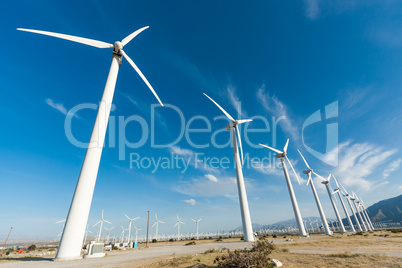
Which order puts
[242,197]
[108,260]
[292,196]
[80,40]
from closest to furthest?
1. [108,260]
2. [80,40]
3. [242,197]
4. [292,196]

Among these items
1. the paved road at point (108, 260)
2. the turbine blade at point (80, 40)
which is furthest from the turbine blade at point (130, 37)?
the paved road at point (108, 260)

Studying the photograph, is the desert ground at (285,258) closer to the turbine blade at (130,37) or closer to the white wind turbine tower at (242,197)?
the white wind turbine tower at (242,197)

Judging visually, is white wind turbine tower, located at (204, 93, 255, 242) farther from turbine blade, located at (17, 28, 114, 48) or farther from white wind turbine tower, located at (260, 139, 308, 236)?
turbine blade, located at (17, 28, 114, 48)

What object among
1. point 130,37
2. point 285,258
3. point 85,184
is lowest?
point 285,258

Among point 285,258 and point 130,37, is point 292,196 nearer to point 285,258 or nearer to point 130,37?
point 285,258

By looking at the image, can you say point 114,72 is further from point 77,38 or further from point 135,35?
point 135,35

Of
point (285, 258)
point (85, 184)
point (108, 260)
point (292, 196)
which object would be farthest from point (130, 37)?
point (292, 196)

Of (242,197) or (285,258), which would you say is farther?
(242,197)

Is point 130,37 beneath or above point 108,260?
above

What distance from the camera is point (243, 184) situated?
1628 inches

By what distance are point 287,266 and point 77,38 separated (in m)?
35.4

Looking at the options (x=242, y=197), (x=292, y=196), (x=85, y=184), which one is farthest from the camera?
(x=292, y=196)

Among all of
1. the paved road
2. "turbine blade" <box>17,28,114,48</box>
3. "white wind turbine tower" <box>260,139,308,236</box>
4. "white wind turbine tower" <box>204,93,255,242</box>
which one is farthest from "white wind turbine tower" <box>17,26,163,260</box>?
"white wind turbine tower" <box>260,139,308,236</box>

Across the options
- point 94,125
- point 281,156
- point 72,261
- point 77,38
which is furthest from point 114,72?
point 281,156
